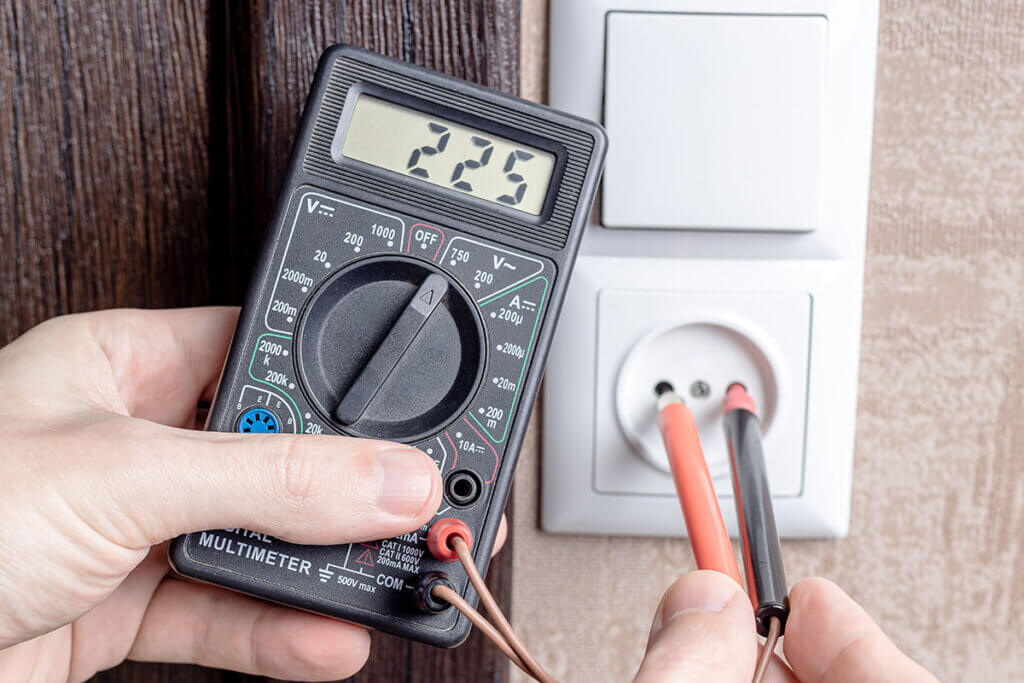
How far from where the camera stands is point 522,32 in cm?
39

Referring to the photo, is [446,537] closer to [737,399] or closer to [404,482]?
[404,482]

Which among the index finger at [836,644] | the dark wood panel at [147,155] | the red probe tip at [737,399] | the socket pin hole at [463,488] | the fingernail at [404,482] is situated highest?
the dark wood panel at [147,155]

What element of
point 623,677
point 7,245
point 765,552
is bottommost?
point 623,677

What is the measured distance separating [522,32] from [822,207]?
16 centimetres

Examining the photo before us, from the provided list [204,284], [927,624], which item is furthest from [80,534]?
[927,624]

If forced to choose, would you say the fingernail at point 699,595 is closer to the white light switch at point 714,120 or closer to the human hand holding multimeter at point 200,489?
the human hand holding multimeter at point 200,489

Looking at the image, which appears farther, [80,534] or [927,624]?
[927,624]

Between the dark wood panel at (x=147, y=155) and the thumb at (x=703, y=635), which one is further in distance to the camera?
the dark wood panel at (x=147, y=155)

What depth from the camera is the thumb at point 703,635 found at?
260 mm

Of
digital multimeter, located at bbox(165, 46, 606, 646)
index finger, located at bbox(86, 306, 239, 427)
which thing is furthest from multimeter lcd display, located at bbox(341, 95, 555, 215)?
index finger, located at bbox(86, 306, 239, 427)

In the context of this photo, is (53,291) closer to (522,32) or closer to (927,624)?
(522,32)

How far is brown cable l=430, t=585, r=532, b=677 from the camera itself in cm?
30

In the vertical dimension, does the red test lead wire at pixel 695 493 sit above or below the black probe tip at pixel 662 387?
below

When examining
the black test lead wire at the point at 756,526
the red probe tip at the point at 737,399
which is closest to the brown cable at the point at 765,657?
the black test lead wire at the point at 756,526
